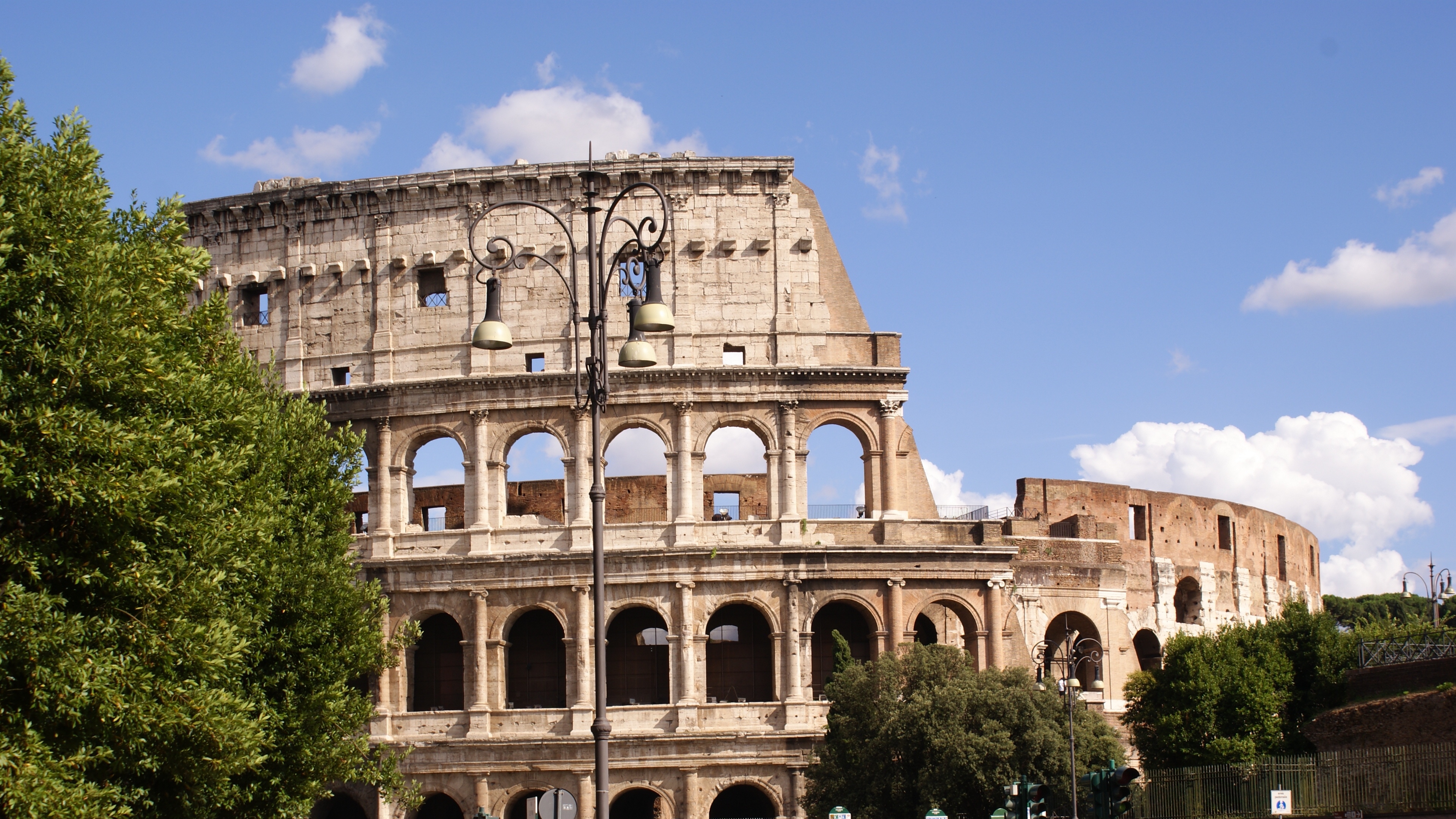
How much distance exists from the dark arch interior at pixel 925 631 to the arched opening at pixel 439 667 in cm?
Answer: 1063

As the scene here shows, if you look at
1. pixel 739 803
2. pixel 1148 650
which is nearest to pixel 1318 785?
pixel 739 803

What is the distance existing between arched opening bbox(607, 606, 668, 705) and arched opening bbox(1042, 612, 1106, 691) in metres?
11.2

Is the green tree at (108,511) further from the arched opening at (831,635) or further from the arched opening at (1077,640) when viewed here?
the arched opening at (1077,640)

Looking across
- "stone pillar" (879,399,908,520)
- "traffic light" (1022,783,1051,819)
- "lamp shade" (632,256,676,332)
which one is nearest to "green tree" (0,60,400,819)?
"lamp shade" (632,256,676,332)

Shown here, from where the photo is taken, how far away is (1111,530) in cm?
4409

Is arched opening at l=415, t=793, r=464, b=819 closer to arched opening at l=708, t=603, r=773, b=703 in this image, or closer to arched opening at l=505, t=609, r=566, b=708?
arched opening at l=505, t=609, r=566, b=708

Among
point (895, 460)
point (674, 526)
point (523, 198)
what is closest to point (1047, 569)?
point (895, 460)

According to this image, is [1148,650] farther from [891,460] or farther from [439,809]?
[439,809]

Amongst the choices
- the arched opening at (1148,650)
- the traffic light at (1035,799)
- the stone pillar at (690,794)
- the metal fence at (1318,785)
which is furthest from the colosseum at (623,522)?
the arched opening at (1148,650)

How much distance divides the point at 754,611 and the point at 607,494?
227 inches

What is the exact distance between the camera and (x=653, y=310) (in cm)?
1577

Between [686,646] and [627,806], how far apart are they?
4.14 metres

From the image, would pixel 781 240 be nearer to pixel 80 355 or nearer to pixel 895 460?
pixel 895 460

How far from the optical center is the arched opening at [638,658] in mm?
35531
